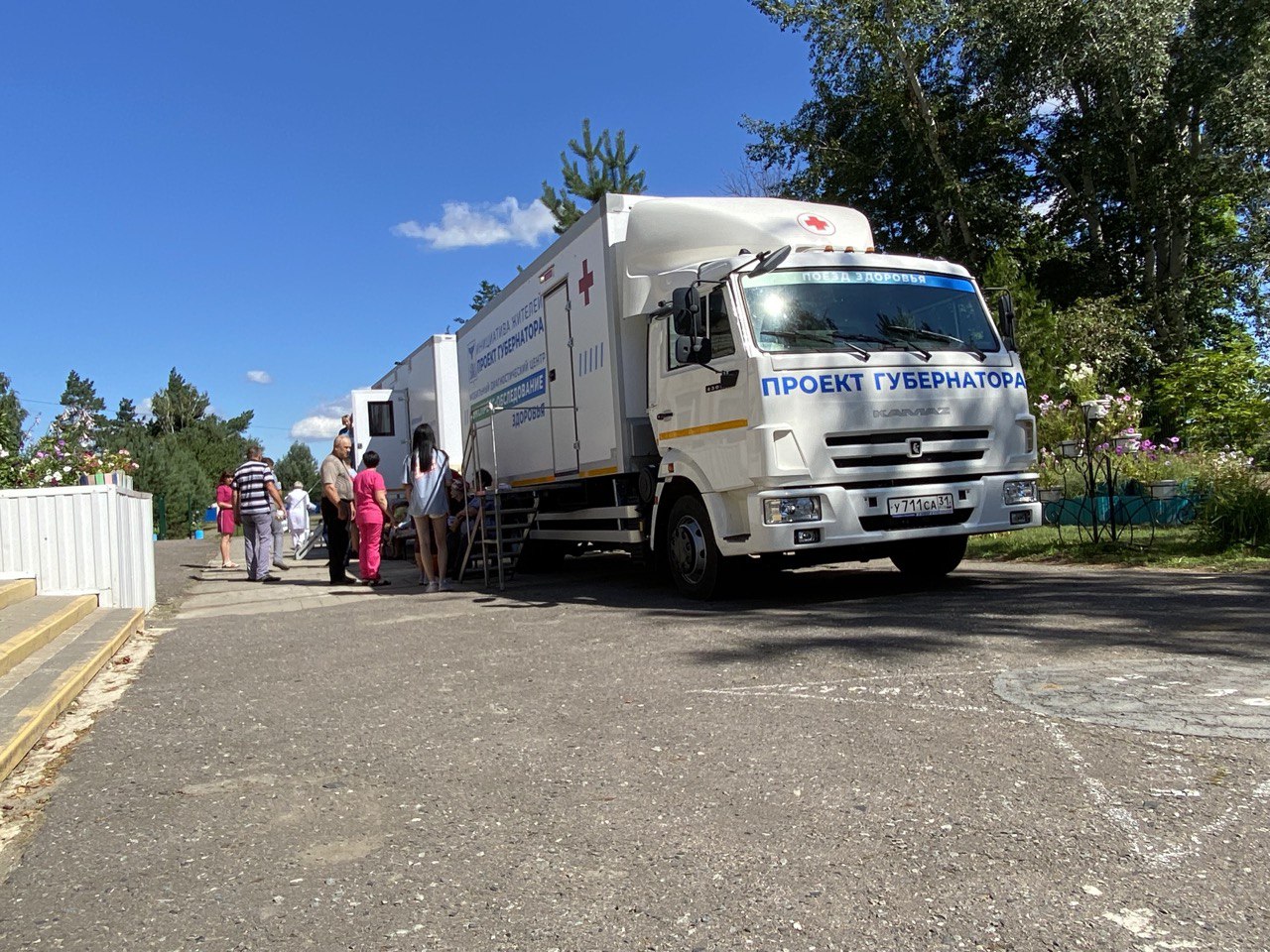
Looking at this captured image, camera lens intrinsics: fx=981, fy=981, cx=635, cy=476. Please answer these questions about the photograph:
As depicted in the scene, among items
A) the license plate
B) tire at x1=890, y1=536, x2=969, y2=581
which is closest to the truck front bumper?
the license plate

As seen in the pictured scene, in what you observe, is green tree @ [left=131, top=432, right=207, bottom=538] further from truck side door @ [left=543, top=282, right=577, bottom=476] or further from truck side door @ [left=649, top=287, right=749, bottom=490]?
truck side door @ [left=649, top=287, right=749, bottom=490]

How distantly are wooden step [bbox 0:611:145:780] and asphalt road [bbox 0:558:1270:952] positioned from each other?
28 centimetres

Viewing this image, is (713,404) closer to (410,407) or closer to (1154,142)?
(410,407)

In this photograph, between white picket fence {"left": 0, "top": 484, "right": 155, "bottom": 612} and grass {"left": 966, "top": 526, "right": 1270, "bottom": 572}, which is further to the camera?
grass {"left": 966, "top": 526, "right": 1270, "bottom": 572}

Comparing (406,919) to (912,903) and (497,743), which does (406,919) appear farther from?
(497,743)

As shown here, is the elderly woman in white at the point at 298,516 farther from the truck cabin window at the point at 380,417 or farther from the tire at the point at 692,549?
the tire at the point at 692,549

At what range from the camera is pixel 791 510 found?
23.3 feet

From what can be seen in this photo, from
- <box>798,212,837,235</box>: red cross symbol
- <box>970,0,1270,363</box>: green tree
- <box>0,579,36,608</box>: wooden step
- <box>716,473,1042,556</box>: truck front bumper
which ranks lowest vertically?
<box>0,579,36,608</box>: wooden step

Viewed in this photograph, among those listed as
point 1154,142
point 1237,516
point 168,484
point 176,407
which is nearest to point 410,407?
point 1237,516

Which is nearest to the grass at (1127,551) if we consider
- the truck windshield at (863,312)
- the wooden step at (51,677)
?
the truck windshield at (863,312)

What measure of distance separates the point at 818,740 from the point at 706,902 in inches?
56.5

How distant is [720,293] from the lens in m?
7.68

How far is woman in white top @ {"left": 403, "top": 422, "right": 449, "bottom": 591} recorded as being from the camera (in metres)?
10.8

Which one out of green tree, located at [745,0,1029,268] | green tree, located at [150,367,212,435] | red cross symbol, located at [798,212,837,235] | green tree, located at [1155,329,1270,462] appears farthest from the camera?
green tree, located at [150,367,212,435]
